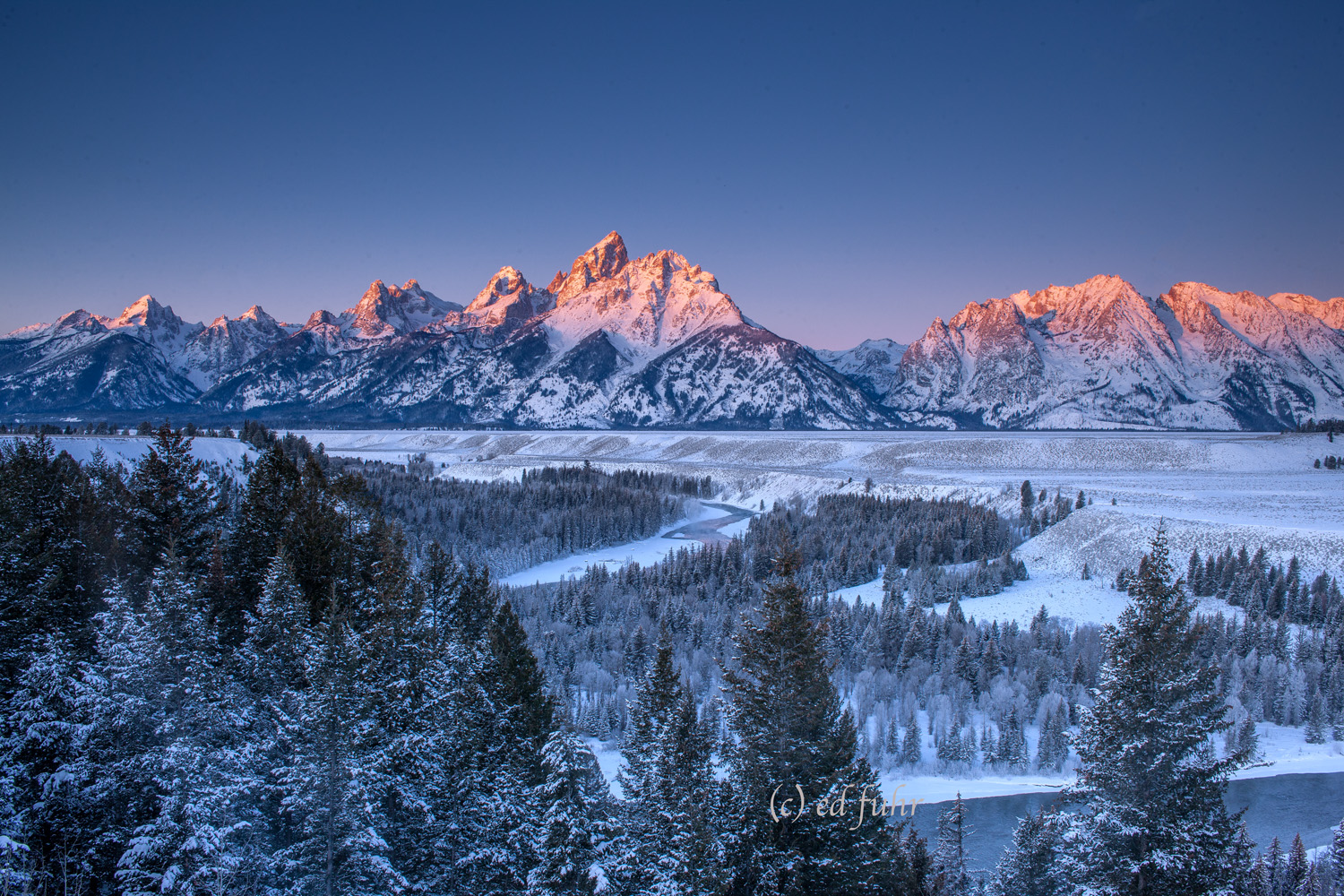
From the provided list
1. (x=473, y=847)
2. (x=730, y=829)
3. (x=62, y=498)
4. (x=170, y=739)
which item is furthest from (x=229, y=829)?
A: (x=62, y=498)

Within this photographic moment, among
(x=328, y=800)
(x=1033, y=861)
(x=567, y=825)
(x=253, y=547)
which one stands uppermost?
(x=253, y=547)

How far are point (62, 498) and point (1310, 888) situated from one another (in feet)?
150

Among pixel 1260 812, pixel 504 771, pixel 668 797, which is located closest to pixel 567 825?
pixel 668 797

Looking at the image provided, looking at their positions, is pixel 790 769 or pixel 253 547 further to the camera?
pixel 253 547

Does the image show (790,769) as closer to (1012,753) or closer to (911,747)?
(911,747)

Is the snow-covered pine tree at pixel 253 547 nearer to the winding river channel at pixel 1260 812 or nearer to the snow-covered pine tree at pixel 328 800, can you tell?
the snow-covered pine tree at pixel 328 800

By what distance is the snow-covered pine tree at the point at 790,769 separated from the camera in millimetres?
13383

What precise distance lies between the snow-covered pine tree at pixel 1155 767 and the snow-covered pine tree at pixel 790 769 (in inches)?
A: 169

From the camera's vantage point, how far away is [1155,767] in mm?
13328

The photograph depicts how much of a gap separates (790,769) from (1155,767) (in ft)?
22.9

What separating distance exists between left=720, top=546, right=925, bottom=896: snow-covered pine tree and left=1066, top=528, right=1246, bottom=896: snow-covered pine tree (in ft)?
14.1

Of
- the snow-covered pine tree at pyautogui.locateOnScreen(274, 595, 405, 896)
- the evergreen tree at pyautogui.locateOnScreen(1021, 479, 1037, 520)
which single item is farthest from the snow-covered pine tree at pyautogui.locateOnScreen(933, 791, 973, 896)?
the evergreen tree at pyautogui.locateOnScreen(1021, 479, 1037, 520)

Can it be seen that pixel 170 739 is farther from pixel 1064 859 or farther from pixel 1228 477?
pixel 1228 477

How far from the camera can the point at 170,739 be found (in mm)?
14469
